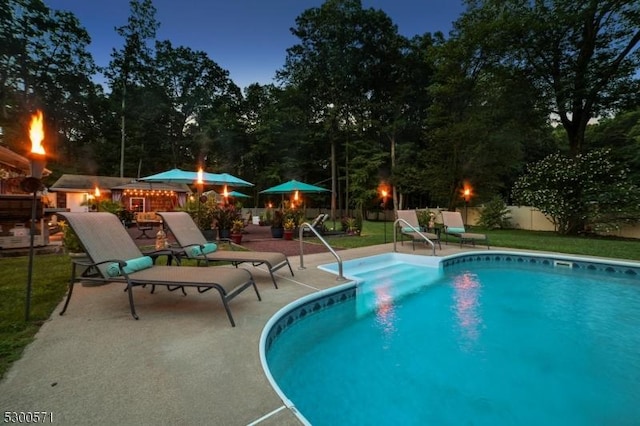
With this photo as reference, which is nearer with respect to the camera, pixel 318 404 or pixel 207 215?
pixel 318 404

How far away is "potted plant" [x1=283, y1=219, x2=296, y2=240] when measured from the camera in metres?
10.5

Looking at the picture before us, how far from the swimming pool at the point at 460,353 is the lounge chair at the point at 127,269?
0.66 metres

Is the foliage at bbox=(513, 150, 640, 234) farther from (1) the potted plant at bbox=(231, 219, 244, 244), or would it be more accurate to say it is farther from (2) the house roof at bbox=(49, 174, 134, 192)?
(2) the house roof at bbox=(49, 174, 134, 192)

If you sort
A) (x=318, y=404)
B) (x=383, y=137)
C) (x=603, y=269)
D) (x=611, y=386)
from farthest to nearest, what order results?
(x=383, y=137) → (x=603, y=269) → (x=611, y=386) → (x=318, y=404)

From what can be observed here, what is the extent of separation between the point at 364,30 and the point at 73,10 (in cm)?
2008

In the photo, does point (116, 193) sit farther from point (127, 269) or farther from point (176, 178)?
point (127, 269)

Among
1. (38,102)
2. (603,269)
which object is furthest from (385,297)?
(38,102)

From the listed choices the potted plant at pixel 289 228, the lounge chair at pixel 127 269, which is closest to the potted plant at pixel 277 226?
the potted plant at pixel 289 228

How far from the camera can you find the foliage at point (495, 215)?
16.4 metres

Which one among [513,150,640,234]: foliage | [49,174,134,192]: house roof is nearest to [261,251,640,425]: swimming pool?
[513,150,640,234]: foliage

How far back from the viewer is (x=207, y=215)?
343 inches

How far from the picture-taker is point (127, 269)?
132 inches

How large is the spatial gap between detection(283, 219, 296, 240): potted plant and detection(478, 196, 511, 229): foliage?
37.9 ft

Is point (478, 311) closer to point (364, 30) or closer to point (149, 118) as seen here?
point (364, 30)
